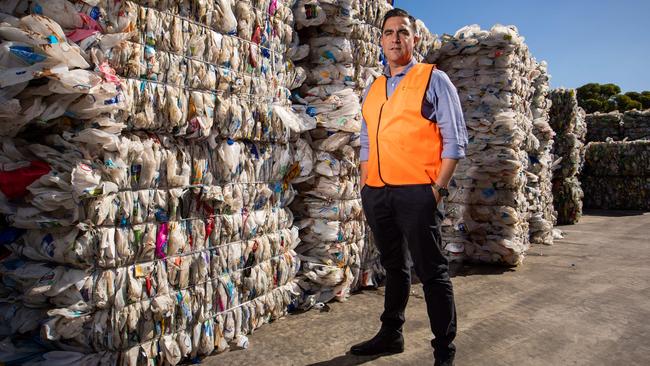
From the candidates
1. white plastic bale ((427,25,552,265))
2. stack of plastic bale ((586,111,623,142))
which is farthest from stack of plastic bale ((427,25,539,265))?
stack of plastic bale ((586,111,623,142))

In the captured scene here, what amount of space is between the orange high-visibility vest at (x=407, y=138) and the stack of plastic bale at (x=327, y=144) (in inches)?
36.0

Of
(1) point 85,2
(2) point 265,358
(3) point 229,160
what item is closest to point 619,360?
(2) point 265,358

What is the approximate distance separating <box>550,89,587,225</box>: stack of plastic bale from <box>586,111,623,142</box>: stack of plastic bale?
6.35 metres

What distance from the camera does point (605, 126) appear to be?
1403 centimetres

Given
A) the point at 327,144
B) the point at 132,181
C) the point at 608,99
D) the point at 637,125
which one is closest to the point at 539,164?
the point at 327,144

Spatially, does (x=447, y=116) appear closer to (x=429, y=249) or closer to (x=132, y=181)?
(x=429, y=249)

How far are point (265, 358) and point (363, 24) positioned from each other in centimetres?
274

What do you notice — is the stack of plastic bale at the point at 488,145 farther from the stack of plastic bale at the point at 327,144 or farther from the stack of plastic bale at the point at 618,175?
the stack of plastic bale at the point at 618,175

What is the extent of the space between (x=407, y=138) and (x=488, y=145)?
2.70 metres

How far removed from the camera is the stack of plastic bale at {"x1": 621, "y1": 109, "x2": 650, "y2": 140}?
13602 mm

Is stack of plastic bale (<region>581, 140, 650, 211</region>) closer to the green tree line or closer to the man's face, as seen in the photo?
the man's face

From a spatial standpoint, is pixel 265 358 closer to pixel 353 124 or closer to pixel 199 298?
pixel 199 298

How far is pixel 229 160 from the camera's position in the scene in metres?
2.87

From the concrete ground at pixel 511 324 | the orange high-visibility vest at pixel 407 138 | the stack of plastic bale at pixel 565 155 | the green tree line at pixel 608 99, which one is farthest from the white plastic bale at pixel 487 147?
the green tree line at pixel 608 99
